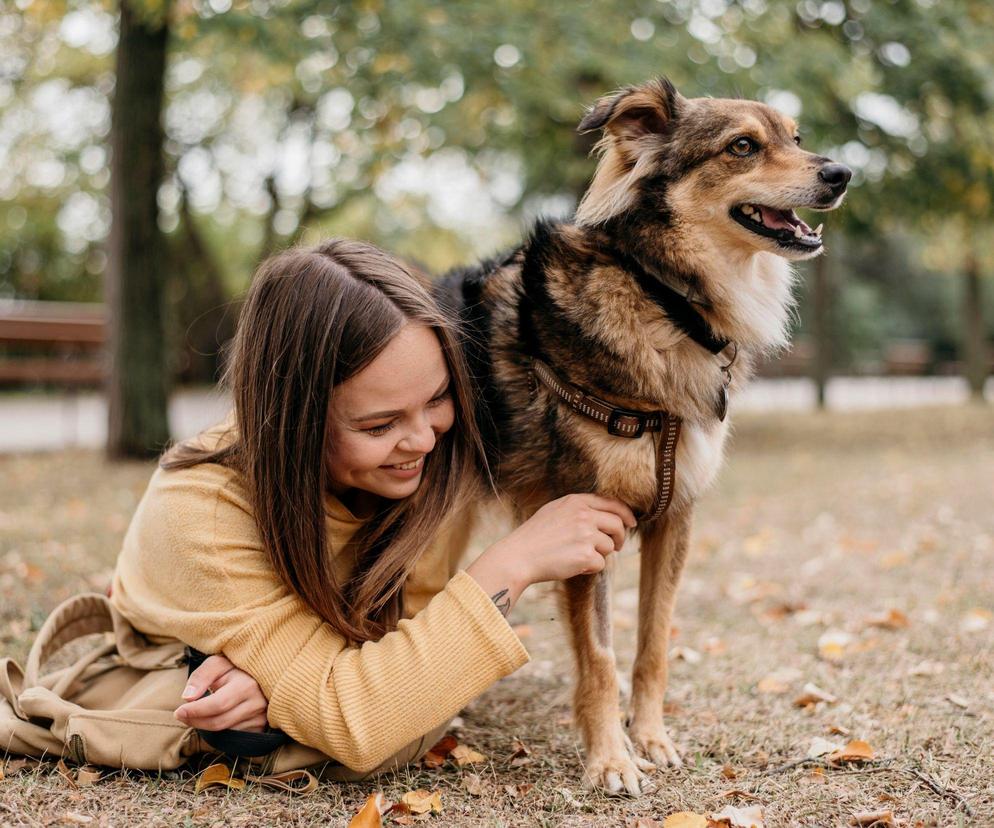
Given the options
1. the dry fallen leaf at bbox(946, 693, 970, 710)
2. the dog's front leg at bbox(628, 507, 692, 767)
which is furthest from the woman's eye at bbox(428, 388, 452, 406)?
the dry fallen leaf at bbox(946, 693, 970, 710)

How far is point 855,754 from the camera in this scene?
2.54m

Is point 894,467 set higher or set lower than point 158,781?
lower

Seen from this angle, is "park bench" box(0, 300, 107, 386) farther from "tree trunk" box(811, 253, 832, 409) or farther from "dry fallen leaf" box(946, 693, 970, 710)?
"tree trunk" box(811, 253, 832, 409)

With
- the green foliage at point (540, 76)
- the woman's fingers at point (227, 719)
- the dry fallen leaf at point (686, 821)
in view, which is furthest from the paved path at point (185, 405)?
the green foliage at point (540, 76)

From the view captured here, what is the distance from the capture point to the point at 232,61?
1155cm

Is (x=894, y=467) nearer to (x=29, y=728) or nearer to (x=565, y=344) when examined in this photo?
(x=565, y=344)

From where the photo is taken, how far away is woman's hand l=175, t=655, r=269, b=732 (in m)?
2.19

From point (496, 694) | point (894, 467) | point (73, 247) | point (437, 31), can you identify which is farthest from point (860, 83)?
point (73, 247)

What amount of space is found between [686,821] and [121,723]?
56.8 inches

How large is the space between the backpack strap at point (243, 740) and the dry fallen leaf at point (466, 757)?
529 millimetres

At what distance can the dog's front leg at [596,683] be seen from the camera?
258 centimetres

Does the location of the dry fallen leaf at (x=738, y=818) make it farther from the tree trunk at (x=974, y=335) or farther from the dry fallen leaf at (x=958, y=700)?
the tree trunk at (x=974, y=335)

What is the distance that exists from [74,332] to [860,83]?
30.9 feet

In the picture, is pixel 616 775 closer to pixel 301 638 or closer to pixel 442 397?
pixel 301 638
